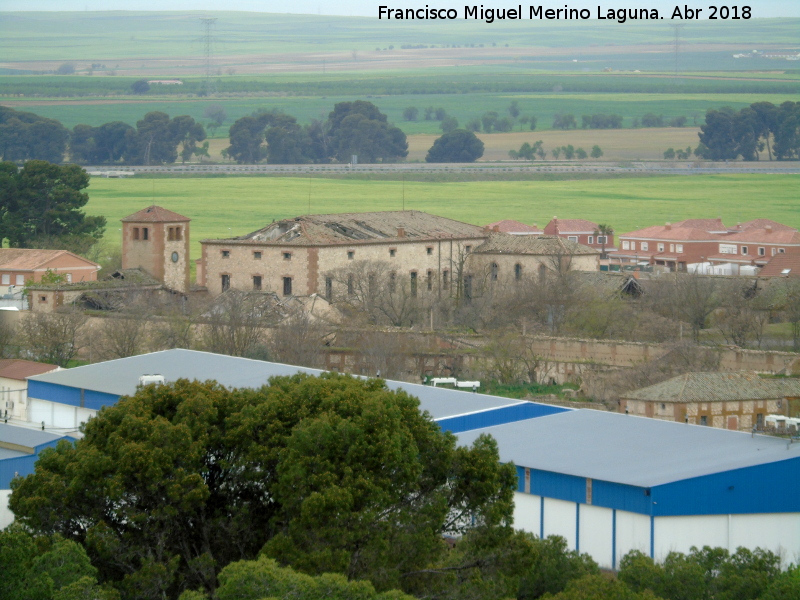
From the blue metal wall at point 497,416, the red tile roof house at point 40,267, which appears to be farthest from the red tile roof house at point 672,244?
the blue metal wall at point 497,416

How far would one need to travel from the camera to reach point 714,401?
3631 centimetres

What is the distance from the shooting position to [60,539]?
710 inches

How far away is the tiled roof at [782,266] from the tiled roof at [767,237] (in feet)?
→ 35.7

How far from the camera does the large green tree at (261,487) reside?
60.1ft

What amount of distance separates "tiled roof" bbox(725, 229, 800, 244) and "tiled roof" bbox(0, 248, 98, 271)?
3767 cm

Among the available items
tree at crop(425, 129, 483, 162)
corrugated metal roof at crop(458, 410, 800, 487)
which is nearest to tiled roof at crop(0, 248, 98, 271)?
corrugated metal roof at crop(458, 410, 800, 487)

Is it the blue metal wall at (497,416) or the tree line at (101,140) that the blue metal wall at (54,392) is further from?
the tree line at (101,140)

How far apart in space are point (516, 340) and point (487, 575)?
29.6 m

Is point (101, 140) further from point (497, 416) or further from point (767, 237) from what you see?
point (497, 416)

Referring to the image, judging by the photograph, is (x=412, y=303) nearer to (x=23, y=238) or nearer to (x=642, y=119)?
(x=23, y=238)

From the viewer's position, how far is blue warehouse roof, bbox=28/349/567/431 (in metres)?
Answer: 31.8

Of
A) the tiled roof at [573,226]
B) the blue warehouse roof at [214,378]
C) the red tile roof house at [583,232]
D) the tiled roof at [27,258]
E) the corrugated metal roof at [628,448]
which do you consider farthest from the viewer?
the tiled roof at [573,226]

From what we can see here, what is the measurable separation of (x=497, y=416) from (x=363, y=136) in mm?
127214

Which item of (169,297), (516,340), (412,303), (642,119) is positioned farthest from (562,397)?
(642,119)
